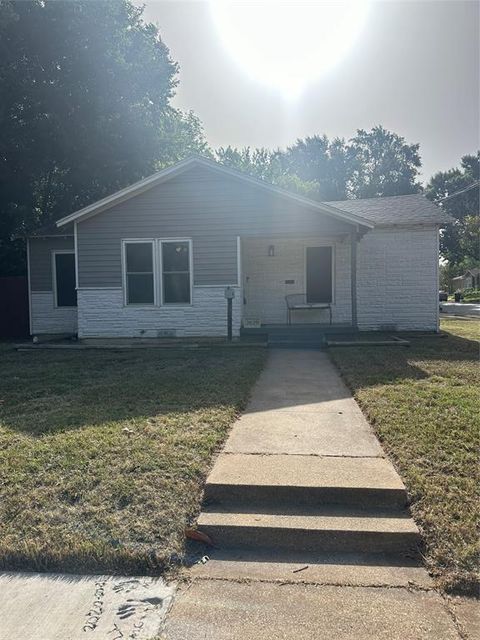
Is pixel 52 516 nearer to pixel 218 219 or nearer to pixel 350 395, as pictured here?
pixel 350 395

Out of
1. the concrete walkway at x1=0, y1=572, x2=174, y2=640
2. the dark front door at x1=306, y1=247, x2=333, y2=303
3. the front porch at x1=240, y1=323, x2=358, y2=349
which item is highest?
the dark front door at x1=306, y1=247, x2=333, y2=303

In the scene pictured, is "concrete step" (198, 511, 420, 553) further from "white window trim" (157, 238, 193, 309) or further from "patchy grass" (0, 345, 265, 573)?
"white window trim" (157, 238, 193, 309)

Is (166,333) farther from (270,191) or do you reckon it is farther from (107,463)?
(107,463)

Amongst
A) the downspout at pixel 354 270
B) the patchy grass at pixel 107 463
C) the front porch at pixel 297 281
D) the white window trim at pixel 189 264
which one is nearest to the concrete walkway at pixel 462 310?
the front porch at pixel 297 281

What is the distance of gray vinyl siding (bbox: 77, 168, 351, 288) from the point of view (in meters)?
11.8

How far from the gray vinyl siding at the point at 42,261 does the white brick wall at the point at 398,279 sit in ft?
29.0

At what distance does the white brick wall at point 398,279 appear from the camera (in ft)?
43.7

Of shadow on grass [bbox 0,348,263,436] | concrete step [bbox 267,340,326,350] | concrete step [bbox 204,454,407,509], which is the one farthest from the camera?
concrete step [bbox 267,340,326,350]

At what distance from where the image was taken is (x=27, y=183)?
19.6 metres

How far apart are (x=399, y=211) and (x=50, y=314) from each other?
1102 cm

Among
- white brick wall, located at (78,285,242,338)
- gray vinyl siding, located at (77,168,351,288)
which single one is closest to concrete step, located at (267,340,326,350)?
white brick wall, located at (78,285,242,338)

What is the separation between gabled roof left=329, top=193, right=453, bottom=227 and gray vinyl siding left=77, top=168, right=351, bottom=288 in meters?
2.59

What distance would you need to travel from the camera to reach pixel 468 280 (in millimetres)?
74938

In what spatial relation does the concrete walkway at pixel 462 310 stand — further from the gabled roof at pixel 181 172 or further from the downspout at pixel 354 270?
the gabled roof at pixel 181 172
